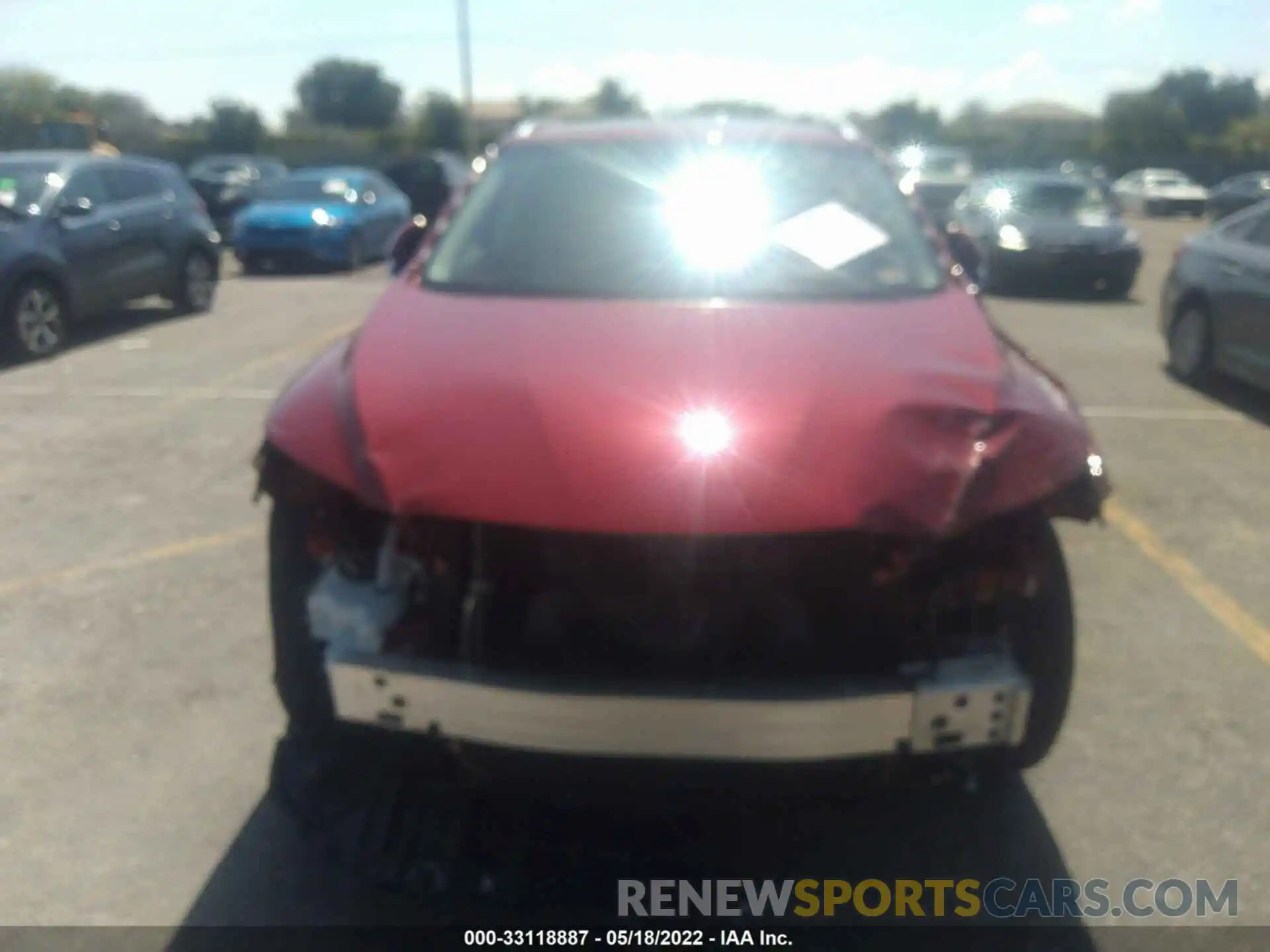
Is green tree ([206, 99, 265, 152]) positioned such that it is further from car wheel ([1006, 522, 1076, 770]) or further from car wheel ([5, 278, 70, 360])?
car wheel ([1006, 522, 1076, 770])

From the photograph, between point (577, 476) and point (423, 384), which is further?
point (423, 384)

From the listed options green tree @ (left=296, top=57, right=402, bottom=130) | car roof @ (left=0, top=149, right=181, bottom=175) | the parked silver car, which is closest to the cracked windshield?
car roof @ (left=0, top=149, right=181, bottom=175)

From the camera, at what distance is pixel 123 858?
10.6 ft

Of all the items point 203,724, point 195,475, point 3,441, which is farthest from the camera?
point 3,441

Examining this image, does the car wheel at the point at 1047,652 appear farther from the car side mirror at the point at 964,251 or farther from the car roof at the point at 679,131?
the car roof at the point at 679,131

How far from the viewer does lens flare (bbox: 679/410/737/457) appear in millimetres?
2740

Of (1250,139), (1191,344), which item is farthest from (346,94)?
(1191,344)

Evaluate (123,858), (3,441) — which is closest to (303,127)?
(3,441)

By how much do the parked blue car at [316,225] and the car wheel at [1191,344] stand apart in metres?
11.3

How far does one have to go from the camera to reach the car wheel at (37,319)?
996 cm

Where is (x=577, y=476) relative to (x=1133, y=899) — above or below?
above

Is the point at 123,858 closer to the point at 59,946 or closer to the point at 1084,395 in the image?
the point at 59,946

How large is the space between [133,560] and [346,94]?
303ft

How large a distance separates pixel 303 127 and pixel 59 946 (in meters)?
73.8
